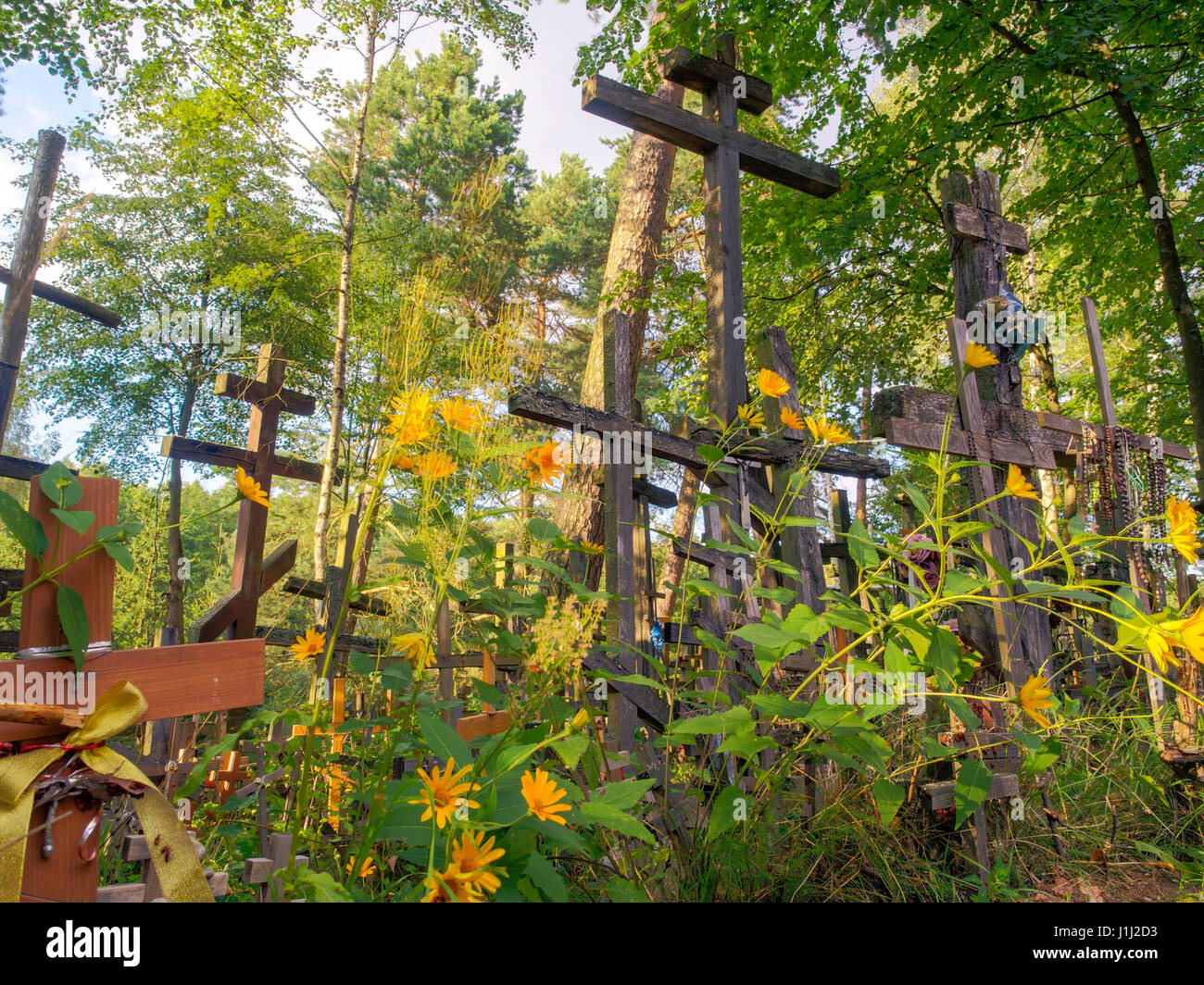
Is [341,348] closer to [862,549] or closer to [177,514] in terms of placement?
[177,514]

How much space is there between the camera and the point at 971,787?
171 centimetres

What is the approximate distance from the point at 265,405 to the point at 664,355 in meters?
6.53

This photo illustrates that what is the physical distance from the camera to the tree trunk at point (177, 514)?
39.1ft

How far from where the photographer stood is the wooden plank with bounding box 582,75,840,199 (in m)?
4.07

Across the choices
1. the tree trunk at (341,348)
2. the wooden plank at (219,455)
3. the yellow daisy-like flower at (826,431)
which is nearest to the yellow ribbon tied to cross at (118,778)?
the yellow daisy-like flower at (826,431)

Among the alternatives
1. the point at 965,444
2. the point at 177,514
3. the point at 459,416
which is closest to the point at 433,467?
the point at 459,416

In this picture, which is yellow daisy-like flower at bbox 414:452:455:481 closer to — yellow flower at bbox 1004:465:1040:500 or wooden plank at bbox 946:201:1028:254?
yellow flower at bbox 1004:465:1040:500

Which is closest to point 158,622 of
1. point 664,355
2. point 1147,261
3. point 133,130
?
point 133,130

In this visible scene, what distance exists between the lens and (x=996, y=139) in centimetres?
821

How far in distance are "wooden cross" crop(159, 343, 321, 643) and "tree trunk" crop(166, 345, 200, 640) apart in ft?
11.5

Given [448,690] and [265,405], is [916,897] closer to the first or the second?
[448,690]

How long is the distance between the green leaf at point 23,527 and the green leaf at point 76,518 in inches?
1.2

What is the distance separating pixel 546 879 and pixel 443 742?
0.22m

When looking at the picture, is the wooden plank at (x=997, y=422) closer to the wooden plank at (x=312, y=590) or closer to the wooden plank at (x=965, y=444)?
the wooden plank at (x=965, y=444)
